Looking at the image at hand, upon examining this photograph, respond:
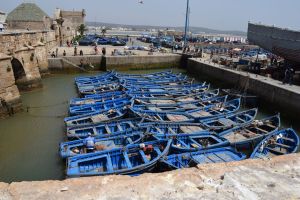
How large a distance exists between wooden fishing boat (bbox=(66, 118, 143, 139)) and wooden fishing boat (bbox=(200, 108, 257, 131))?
14.4 ft

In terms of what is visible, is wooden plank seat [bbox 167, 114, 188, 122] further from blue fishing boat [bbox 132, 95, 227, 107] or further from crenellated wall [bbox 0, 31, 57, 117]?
crenellated wall [bbox 0, 31, 57, 117]

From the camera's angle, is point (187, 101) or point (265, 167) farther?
point (187, 101)

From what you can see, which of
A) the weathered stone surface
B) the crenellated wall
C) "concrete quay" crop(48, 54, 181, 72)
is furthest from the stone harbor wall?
the weathered stone surface

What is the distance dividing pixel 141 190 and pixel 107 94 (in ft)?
61.6

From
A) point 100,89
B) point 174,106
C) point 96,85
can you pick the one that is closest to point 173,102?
point 174,106

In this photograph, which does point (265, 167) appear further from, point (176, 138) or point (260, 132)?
point (260, 132)

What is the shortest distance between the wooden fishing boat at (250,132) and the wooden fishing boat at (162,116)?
2696 mm

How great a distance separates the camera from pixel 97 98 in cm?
2194

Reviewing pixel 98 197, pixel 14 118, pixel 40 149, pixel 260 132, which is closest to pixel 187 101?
pixel 260 132

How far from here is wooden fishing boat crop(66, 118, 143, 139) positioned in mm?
14977

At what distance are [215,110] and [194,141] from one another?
6148mm

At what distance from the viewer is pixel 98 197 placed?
4.15 metres

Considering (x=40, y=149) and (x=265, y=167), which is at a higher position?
(x=265, y=167)

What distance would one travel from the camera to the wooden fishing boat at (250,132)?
15000 mm
